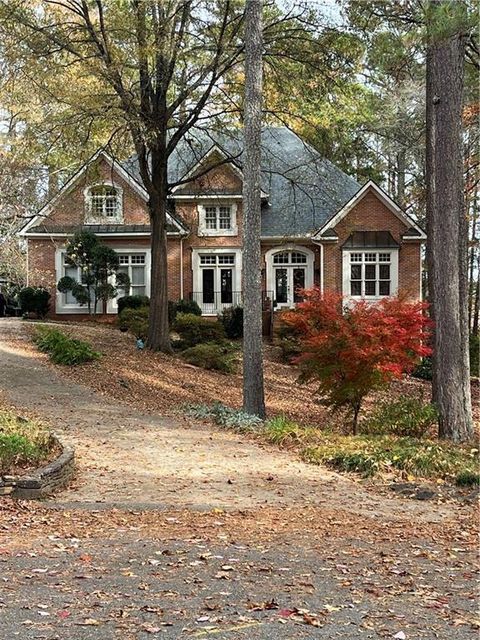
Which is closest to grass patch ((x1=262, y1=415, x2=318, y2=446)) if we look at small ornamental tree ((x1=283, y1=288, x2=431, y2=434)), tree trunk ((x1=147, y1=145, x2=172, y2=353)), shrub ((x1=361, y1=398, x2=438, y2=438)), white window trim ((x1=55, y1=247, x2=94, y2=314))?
small ornamental tree ((x1=283, y1=288, x2=431, y2=434))

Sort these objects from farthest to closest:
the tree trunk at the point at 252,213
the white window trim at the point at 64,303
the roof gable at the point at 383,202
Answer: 1. the white window trim at the point at 64,303
2. the roof gable at the point at 383,202
3. the tree trunk at the point at 252,213

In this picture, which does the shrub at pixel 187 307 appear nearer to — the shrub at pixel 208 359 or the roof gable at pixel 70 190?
the roof gable at pixel 70 190

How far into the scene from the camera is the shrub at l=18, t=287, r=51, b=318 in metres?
25.5

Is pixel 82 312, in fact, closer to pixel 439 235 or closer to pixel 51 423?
pixel 51 423

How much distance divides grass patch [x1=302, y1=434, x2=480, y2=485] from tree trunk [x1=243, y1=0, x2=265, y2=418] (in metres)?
2.29

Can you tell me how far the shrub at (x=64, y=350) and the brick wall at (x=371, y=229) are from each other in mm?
11880

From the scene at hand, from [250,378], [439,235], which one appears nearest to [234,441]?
[250,378]

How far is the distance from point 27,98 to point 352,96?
7.77 meters

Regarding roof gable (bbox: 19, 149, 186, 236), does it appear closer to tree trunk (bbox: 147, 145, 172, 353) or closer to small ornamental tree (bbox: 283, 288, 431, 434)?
tree trunk (bbox: 147, 145, 172, 353)

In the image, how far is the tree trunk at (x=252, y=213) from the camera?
11.7 meters

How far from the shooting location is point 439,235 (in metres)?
10.8

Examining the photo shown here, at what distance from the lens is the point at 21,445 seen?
731cm

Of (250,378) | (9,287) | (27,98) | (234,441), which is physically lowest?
(234,441)

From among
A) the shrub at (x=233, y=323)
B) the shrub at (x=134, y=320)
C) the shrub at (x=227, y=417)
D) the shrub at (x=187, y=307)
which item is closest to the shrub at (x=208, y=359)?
the shrub at (x=134, y=320)
